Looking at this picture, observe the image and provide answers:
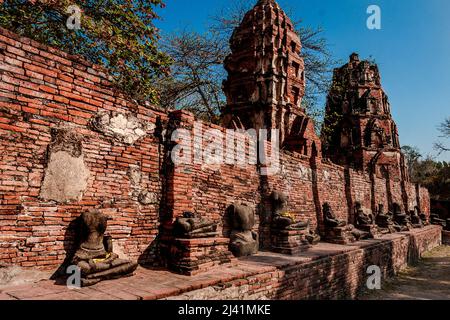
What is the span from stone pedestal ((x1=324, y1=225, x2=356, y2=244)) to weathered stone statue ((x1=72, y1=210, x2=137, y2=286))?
7246 millimetres

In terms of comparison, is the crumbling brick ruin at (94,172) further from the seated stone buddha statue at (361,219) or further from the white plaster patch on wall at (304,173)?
the seated stone buddha statue at (361,219)

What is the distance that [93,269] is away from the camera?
4.22 m

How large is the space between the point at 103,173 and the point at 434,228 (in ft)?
67.6

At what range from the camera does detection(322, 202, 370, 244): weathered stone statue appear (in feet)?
33.0

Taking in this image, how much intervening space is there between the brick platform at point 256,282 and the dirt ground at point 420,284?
546 millimetres

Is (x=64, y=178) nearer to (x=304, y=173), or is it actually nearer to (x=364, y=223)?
(x=304, y=173)

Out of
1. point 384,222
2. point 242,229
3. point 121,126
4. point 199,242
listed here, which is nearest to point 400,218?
point 384,222

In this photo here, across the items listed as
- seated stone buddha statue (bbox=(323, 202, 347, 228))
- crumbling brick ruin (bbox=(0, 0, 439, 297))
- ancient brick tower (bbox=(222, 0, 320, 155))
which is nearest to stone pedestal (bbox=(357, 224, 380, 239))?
seated stone buddha statue (bbox=(323, 202, 347, 228))

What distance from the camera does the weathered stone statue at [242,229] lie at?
6.99 m

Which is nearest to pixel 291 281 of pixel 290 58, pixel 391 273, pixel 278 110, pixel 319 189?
pixel 319 189

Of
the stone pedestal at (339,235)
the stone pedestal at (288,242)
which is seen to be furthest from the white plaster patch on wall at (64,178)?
the stone pedestal at (339,235)

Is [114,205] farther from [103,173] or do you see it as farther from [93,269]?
[93,269]

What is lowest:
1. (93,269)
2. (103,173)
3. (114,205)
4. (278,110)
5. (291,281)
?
(291,281)

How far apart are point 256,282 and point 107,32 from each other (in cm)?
701
